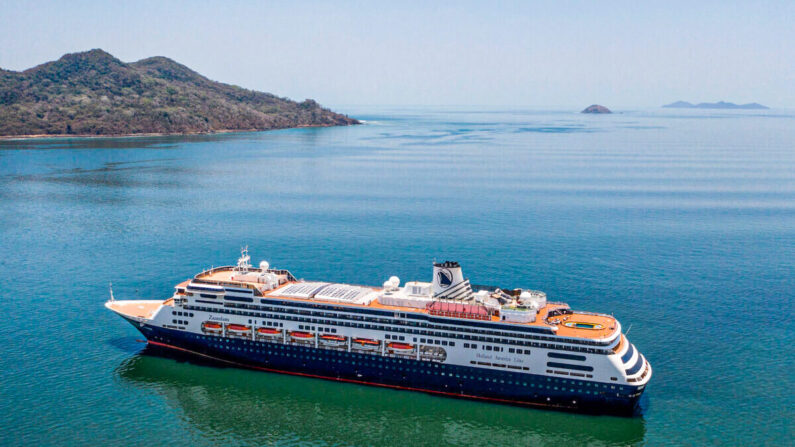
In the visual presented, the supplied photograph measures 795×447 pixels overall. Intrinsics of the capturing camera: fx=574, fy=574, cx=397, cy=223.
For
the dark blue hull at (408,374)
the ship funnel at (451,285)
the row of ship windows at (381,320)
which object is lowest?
the dark blue hull at (408,374)

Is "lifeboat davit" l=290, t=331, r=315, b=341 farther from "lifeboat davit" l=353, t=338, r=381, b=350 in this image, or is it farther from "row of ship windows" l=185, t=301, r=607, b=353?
"lifeboat davit" l=353, t=338, r=381, b=350

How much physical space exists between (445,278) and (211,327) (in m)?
18.1

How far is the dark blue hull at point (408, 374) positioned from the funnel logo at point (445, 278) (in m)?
5.52

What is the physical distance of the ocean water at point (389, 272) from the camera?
3653 centimetres

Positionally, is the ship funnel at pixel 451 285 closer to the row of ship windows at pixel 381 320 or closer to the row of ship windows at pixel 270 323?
the row of ship windows at pixel 381 320

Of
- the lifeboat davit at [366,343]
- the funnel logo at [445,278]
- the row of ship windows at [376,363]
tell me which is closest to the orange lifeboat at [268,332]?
the row of ship windows at [376,363]

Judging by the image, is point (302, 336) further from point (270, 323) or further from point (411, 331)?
point (411, 331)

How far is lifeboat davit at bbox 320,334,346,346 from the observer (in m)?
40.8

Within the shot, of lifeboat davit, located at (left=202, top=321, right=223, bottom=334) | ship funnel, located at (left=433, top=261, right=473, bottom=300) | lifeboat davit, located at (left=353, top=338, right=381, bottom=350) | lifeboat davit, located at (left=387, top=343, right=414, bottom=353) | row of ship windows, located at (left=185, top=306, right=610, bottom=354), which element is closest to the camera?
row of ship windows, located at (left=185, top=306, right=610, bottom=354)

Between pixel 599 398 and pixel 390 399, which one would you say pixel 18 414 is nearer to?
pixel 390 399

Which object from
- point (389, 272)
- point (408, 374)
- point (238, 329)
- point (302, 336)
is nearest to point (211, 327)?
point (238, 329)

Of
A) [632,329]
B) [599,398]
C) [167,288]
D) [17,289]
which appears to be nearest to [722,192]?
[632,329]

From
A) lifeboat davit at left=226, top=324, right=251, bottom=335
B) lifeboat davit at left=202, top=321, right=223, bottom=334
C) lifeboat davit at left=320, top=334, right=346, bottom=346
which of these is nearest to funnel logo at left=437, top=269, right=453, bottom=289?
lifeboat davit at left=320, top=334, right=346, bottom=346

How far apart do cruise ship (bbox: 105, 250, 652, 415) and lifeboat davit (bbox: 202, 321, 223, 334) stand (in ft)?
0.30
